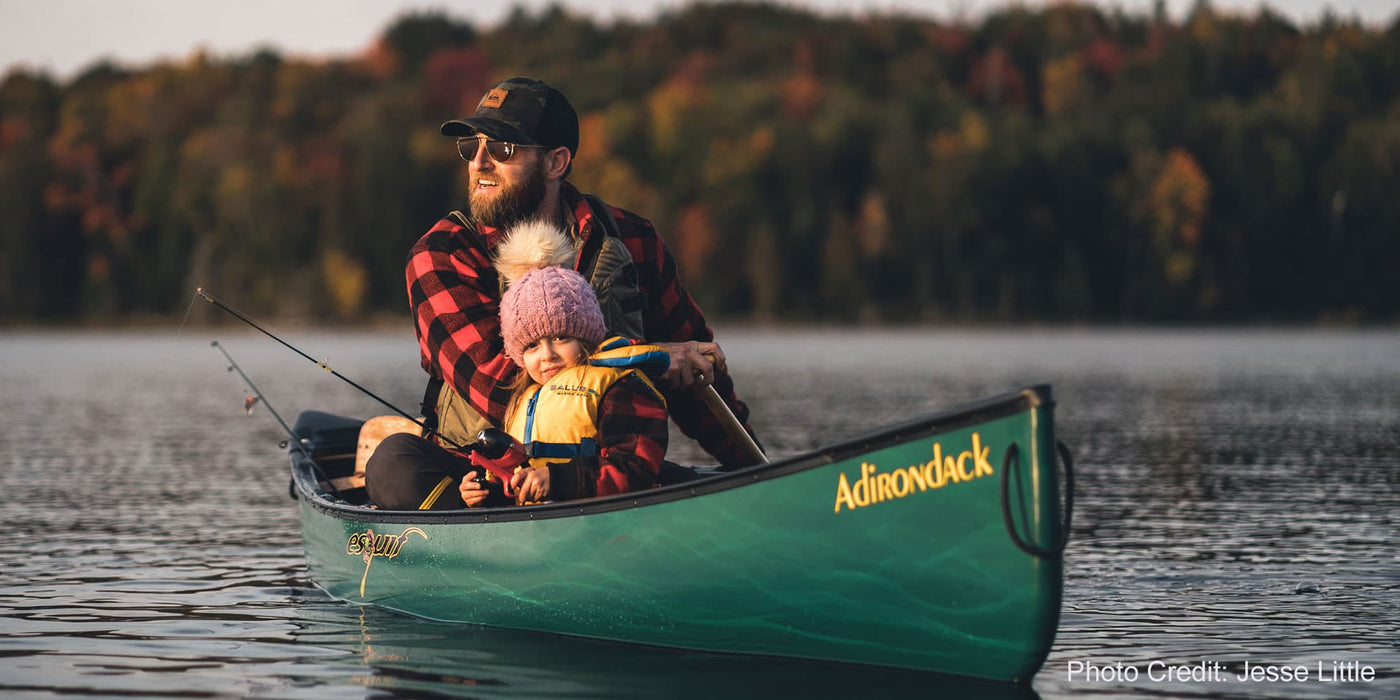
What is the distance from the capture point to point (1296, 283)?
287 feet

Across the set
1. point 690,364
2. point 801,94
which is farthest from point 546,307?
point 801,94

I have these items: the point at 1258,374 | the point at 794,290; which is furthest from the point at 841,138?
the point at 1258,374

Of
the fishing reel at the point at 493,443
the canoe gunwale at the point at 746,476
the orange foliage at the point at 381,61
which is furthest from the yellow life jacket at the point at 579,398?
the orange foliage at the point at 381,61

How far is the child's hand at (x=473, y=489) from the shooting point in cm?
731

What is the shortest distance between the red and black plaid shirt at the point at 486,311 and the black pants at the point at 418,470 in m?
0.33

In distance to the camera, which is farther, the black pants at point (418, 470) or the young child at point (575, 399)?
the black pants at point (418, 470)

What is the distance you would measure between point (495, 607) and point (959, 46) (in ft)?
395

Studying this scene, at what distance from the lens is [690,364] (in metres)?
7.32

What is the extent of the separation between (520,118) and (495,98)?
0.17m

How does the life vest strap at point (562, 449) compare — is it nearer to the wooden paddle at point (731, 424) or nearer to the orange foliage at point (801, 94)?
the wooden paddle at point (731, 424)

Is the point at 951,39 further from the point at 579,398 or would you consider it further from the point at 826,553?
the point at 826,553

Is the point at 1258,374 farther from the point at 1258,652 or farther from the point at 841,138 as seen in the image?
the point at 841,138

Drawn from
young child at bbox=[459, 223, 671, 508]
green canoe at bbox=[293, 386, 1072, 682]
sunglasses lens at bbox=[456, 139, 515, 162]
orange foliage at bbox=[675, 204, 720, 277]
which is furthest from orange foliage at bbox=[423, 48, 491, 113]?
young child at bbox=[459, 223, 671, 508]

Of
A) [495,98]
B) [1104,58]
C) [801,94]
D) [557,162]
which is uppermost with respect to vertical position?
[1104,58]
